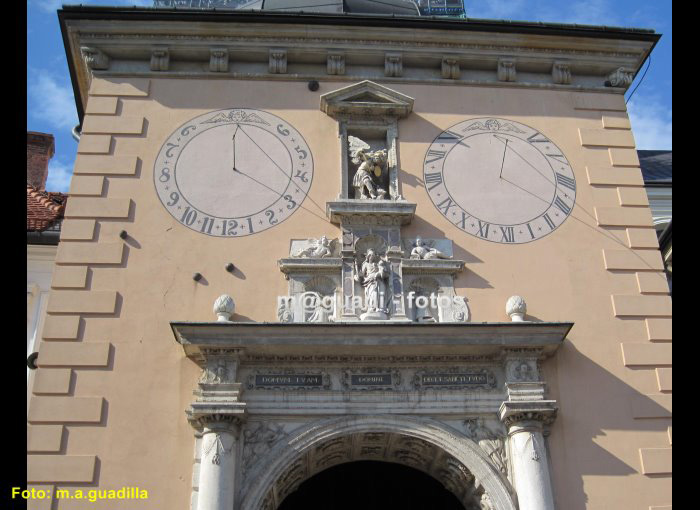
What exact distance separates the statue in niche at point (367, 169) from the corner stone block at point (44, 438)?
487cm

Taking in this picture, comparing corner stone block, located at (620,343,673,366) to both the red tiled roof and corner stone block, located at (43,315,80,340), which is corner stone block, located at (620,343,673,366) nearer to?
corner stone block, located at (43,315,80,340)

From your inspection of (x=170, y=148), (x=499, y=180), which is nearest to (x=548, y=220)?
(x=499, y=180)

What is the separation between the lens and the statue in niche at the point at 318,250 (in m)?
10.8

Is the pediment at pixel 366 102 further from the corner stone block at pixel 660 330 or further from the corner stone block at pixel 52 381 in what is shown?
the corner stone block at pixel 52 381

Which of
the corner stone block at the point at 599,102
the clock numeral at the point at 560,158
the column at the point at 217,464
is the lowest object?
the column at the point at 217,464

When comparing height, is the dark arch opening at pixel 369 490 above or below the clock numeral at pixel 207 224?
below

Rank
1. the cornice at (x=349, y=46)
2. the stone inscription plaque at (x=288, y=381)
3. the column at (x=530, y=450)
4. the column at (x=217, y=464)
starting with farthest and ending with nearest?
the cornice at (x=349, y=46), the stone inscription plaque at (x=288, y=381), the column at (x=530, y=450), the column at (x=217, y=464)

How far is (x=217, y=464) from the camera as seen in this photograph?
9.16 meters

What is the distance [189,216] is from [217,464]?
3533 mm

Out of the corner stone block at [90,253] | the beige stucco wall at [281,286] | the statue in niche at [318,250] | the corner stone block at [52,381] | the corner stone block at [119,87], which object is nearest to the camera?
the beige stucco wall at [281,286]

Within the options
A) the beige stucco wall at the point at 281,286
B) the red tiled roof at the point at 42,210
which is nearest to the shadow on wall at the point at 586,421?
the beige stucco wall at the point at 281,286

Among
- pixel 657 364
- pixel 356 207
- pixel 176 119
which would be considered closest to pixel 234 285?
pixel 356 207

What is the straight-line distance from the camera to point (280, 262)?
10.7 m

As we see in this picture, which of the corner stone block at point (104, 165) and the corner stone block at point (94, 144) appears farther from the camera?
the corner stone block at point (94, 144)
